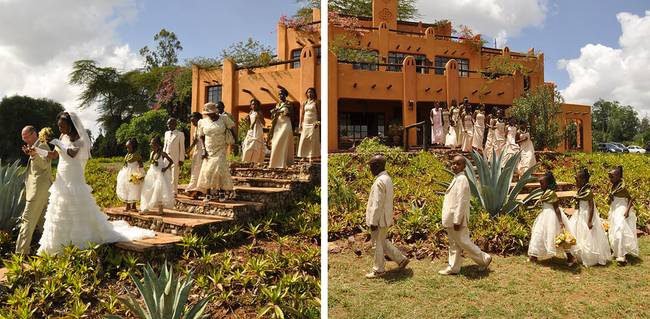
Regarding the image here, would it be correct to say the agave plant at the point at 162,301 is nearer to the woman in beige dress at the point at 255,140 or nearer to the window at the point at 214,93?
the woman in beige dress at the point at 255,140

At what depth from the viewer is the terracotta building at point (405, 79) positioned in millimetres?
5867

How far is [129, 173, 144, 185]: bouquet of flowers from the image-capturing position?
195 inches

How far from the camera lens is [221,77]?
1219 centimetres

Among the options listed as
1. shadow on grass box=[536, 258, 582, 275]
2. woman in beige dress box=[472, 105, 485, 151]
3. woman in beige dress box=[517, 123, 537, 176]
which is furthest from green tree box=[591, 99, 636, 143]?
woman in beige dress box=[472, 105, 485, 151]

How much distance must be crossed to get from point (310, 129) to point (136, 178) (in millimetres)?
2186

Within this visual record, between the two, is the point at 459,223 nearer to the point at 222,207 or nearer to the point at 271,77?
the point at 222,207

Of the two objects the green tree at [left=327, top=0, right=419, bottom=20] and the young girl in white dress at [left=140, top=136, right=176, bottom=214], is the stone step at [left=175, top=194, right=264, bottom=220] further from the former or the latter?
the green tree at [left=327, top=0, right=419, bottom=20]

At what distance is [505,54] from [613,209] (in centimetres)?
333

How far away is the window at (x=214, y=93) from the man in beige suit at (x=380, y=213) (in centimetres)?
934

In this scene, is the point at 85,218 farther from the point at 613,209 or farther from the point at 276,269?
the point at 613,209

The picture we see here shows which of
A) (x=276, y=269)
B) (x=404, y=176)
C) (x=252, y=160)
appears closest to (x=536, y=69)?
(x=404, y=176)

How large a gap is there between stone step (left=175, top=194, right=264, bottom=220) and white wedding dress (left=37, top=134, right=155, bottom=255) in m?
1.15

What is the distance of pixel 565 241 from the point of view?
11.9 ft

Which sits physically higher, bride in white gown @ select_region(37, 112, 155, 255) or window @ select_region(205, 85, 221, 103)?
window @ select_region(205, 85, 221, 103)
